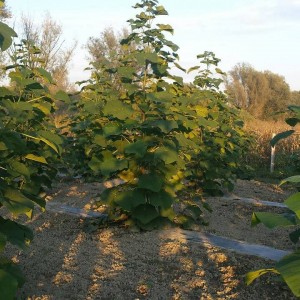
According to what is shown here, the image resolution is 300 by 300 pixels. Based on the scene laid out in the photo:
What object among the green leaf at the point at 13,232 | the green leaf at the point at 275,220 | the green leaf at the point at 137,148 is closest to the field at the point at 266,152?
the green leaf at the point at 137,148

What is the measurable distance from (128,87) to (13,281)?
3.08 meters

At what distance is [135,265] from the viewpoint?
430cm

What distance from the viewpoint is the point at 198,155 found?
309 inches

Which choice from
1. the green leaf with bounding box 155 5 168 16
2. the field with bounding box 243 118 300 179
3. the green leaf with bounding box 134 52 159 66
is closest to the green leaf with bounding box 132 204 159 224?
the green leaf with bounding box 134 52 159 66

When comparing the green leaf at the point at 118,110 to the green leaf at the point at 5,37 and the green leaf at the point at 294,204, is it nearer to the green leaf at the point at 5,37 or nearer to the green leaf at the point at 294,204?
the green leaf at the point at 5,37

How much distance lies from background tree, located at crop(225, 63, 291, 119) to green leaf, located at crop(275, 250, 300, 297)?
1336 inches

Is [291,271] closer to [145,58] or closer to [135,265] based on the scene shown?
[135,265]

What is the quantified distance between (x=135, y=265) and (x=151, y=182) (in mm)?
989

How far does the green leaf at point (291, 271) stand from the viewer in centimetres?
158

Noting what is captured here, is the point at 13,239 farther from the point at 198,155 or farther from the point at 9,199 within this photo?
the point at 198,155

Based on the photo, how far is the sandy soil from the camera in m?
3.74

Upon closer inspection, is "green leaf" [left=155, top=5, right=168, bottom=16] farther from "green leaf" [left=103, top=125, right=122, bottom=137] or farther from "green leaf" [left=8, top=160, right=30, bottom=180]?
"green leaf" [left=8, top=160, right=30, bottom=180]

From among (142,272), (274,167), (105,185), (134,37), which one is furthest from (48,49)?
(142,272)

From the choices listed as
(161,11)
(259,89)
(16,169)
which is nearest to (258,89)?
(259,89)
